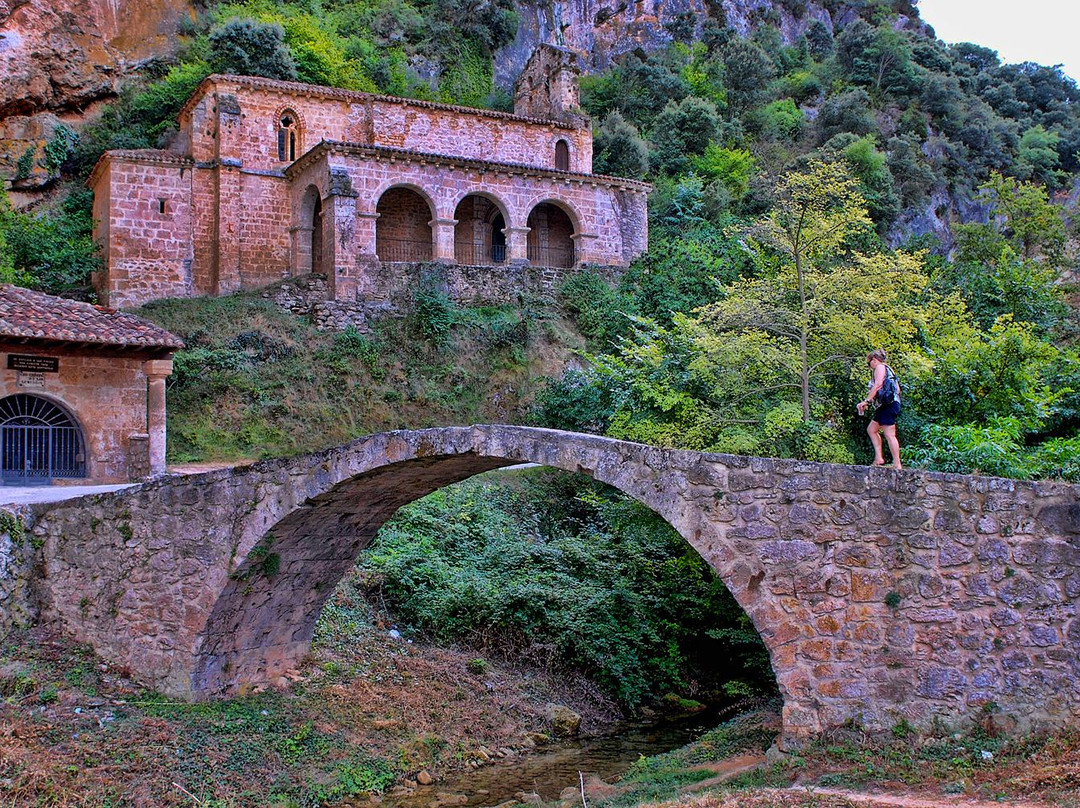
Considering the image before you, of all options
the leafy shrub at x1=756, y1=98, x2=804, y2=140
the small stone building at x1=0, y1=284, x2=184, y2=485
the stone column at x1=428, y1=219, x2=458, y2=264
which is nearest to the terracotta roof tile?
the small stone building at x1=0, y1=284, x2=184, y2=485

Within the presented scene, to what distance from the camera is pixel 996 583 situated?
7.63 m

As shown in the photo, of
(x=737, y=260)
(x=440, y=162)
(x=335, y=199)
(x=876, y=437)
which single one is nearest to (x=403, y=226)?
(x=440, y=162)

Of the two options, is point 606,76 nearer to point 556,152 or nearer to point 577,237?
point 556,152

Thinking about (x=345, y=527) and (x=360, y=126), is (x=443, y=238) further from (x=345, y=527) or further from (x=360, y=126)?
(x=345, y=527)

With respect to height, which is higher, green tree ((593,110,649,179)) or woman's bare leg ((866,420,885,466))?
green tree ((593,110,649,179))

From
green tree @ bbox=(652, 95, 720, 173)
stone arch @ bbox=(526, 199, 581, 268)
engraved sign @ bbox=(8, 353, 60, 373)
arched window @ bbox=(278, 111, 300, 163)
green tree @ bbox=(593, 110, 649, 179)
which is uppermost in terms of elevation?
green tree @ bbox=(652, 95, 720, 173)

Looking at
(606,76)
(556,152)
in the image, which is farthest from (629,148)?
(606,76)

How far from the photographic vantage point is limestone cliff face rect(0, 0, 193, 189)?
30234 millimetres

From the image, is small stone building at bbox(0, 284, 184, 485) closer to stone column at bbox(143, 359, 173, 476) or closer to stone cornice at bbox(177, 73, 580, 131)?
stone column at bbox(143, 359, 173, 476)

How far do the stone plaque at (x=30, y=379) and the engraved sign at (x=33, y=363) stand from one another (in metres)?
0.05

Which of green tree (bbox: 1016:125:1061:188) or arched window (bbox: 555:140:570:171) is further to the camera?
green tree (bbox: 1016:125:1061:188)

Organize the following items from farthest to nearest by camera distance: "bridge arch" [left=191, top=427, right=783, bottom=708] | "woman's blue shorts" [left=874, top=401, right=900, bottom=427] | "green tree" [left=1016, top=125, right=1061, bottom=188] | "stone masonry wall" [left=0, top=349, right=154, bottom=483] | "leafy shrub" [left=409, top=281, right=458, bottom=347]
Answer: "green tree" [left=1016, top=125, right=1061, bottom=188] → "leafy shrub" [left=409, top=281, right=458, bottom=347] → "stone masonry wall" [left=0, top=349, right=154, bottom=483] → "woman's blue shorts" [left=874, top=401, right=900, bottom=427] → "bridge arch" [left=191, top=427, right=783, bottom=708]

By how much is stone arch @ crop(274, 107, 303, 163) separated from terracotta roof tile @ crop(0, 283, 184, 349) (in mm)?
14103

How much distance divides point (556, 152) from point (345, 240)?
11124 mm
